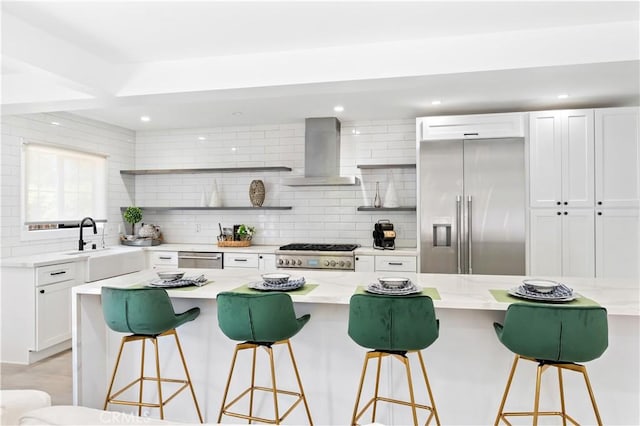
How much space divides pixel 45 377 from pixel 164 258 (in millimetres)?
1864

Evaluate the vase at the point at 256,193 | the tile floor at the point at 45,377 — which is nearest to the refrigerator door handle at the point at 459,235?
the vase at the point at 256,193

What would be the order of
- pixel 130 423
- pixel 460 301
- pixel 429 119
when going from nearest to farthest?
pixel 130 423 → pixel 460 301 → pixel 429 119

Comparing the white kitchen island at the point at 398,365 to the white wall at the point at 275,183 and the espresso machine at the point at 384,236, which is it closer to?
the espresso machine at the point at 384,236

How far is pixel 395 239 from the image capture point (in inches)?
200

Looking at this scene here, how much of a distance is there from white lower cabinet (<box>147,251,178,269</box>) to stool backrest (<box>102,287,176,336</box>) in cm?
281

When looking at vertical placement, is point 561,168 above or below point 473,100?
below

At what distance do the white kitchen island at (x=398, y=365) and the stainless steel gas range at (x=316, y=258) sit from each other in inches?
62.8

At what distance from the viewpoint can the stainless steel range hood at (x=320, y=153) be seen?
488cm

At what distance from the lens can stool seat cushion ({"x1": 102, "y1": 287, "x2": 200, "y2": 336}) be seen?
7.30 feet

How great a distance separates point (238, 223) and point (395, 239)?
6.67 feet

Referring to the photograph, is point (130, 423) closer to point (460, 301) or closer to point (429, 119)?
point (460, 301)

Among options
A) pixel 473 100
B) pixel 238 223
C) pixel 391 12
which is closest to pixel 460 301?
pixel 391 12

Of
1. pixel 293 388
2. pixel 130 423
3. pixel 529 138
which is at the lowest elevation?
pixel 293 388

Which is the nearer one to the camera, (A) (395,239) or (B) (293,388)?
(B) (293,388)
